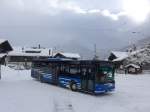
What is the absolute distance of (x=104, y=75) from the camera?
76.6 ft

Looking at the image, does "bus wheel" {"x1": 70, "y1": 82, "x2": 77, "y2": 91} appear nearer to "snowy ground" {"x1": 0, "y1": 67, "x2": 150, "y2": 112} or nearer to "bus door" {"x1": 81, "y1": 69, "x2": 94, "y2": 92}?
"bus door" {"x1": 81, "y1": 69, "x2": 94, "y2": 92}

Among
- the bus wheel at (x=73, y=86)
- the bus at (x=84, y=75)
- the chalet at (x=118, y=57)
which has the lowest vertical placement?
the bus wheel at (x=73, y=86)

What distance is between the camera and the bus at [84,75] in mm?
22891

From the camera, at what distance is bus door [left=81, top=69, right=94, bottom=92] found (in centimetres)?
2291

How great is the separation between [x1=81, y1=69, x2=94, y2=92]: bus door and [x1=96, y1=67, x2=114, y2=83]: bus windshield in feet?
1.67

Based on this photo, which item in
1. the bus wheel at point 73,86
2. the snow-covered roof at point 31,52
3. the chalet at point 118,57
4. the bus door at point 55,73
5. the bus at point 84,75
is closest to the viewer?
the bus at point 84,75

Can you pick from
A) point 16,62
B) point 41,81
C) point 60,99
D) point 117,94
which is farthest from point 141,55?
point 60,99

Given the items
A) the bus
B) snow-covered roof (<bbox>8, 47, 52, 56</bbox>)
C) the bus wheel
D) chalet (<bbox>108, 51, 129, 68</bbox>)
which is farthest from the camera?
snow-covered roof (<bbox>8, 47, 52, 56</bbox>)

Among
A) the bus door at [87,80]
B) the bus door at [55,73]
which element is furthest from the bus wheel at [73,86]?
the bus door at [55,73]

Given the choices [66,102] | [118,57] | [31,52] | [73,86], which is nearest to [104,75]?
[73,86]

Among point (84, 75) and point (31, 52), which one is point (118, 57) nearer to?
point (31, 52)

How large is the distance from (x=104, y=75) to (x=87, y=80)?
132 centimetres

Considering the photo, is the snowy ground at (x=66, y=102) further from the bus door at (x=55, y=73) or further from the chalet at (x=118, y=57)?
the chalet at (x=118, y=57)

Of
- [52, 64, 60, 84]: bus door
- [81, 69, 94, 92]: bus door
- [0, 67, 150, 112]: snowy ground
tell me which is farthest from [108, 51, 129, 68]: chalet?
[0, 67, 150, 112]: snowy ground
